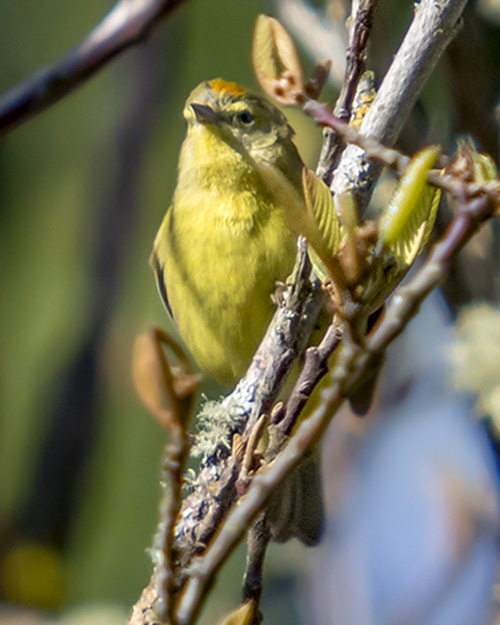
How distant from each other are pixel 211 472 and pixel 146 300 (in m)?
2.91

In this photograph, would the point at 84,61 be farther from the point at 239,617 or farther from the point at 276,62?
the point at 239,617

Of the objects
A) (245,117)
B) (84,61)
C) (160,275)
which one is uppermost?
(84,61)

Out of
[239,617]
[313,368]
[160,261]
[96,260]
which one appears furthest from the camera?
[96,260]

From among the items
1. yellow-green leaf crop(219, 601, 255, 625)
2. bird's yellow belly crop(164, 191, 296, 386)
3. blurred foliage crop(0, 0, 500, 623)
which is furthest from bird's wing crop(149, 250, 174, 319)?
yellow-green leaf crop(219, 601, 255, 625)

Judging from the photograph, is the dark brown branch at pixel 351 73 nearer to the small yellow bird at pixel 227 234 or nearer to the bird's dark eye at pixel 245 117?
the small yellow bird at pixel 227 234

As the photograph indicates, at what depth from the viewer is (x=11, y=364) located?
4098 millimetres

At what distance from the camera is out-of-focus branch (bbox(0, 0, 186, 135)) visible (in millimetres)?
521

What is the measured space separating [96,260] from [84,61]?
252 centimetres

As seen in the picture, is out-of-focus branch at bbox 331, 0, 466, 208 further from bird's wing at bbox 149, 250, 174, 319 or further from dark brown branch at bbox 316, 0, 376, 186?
bird's wing at bbox 149, 250, 174, 319

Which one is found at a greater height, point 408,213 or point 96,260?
point 408,213

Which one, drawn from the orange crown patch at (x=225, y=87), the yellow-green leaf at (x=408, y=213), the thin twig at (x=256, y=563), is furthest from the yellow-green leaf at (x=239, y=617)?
the orange crown patch at (x=225, y=87)

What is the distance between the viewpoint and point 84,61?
0.53 meters

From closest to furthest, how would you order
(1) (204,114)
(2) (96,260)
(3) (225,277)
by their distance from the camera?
(3) (225,277) → (1) (204,114) → (2) (96,260)

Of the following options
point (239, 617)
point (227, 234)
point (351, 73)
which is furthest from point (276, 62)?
point (227, 234)
